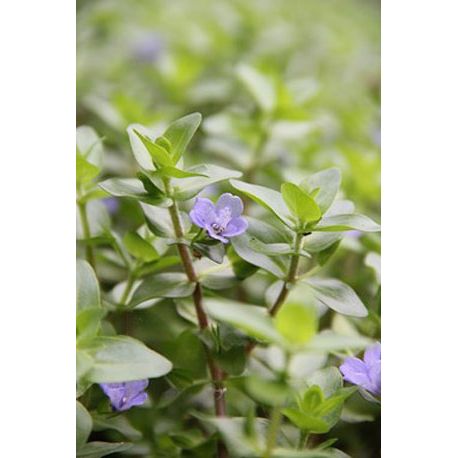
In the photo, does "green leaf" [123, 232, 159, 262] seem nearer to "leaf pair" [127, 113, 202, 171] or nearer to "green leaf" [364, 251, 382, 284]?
"leaf pair" [127, 113, 202, 171]

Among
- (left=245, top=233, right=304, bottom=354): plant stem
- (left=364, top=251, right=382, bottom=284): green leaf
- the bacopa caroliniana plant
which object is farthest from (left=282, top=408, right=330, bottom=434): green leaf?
(left=364, top=251, right=382, bottom=284): green leaf

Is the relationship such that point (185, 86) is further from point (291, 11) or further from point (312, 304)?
point (312, 304)

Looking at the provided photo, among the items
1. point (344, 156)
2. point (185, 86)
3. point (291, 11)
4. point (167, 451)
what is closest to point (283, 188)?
point (167, 451)

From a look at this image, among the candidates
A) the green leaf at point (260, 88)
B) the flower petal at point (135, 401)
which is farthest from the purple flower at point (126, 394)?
the green leaf at point (260, 88)

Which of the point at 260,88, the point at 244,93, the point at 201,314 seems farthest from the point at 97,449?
the point at 244,93

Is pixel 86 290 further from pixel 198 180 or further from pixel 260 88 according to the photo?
pixel 260 88
